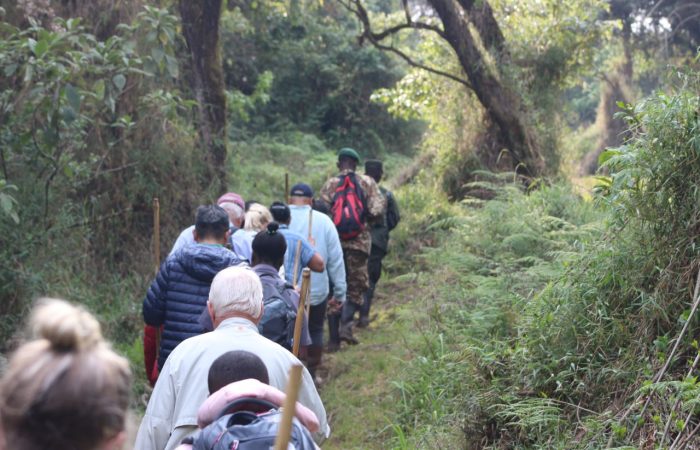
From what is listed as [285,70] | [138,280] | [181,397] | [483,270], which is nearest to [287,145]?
[285,70]

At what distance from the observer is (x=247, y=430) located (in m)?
3.05

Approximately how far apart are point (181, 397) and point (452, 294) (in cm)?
484

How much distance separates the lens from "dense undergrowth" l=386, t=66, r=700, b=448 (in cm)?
518

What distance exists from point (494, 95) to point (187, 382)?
35.0ft

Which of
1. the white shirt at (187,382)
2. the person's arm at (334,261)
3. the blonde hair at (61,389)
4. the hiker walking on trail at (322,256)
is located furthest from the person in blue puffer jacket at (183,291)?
the blonde hair at (61,389)

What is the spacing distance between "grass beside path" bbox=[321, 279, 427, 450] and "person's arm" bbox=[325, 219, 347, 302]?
65 cm

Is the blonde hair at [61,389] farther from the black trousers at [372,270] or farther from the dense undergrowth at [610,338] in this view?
the black trousers at [372,270]

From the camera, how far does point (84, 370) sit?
2061mm

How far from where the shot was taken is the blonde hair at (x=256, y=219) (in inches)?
304

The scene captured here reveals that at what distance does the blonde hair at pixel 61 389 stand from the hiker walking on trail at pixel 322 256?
6.43 m

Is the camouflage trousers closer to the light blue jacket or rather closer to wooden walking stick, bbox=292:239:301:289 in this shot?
the light blue jacket

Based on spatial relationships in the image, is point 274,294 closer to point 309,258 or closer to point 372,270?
point 309,258

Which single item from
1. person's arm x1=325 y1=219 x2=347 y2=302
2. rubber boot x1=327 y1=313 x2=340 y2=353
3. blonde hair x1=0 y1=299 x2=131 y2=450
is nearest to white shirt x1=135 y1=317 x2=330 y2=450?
blonde hair x1=0 y1=299 x2=131 y2=450

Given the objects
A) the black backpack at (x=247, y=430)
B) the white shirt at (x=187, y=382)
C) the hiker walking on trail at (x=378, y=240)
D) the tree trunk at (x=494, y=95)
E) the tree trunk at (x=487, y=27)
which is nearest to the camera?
the black backpack at (x=247, y=430)
